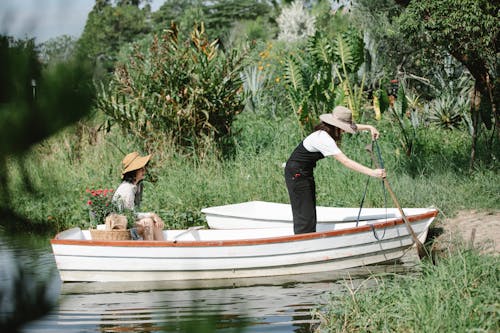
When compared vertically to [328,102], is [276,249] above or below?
below

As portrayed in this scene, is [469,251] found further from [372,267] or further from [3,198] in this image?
[3,198]

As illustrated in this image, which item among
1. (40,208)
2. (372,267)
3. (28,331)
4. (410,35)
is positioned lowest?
(372,267)

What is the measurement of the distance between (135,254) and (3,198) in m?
7.04

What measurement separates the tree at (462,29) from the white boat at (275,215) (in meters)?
1.98

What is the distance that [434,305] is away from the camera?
4457mm

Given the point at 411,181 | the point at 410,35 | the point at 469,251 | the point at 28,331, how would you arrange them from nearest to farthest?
1. the point at 28,331
2. the point at 469,251
3. the point at 410,35
4. the point at 411,181

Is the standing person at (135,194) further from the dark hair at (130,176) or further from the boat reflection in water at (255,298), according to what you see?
the boat reflection in water at (255,298)

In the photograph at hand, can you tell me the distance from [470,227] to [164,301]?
26.9 feet

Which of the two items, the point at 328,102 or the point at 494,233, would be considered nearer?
the point at 494,233

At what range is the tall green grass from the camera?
995 cm

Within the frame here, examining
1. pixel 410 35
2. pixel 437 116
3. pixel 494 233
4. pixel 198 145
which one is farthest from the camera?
pixel 437 116

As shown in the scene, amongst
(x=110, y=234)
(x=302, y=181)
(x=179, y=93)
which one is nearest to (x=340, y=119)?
(x=302, y=181)

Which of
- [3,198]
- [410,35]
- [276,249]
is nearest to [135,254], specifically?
[276,249]

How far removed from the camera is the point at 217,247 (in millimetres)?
7785
